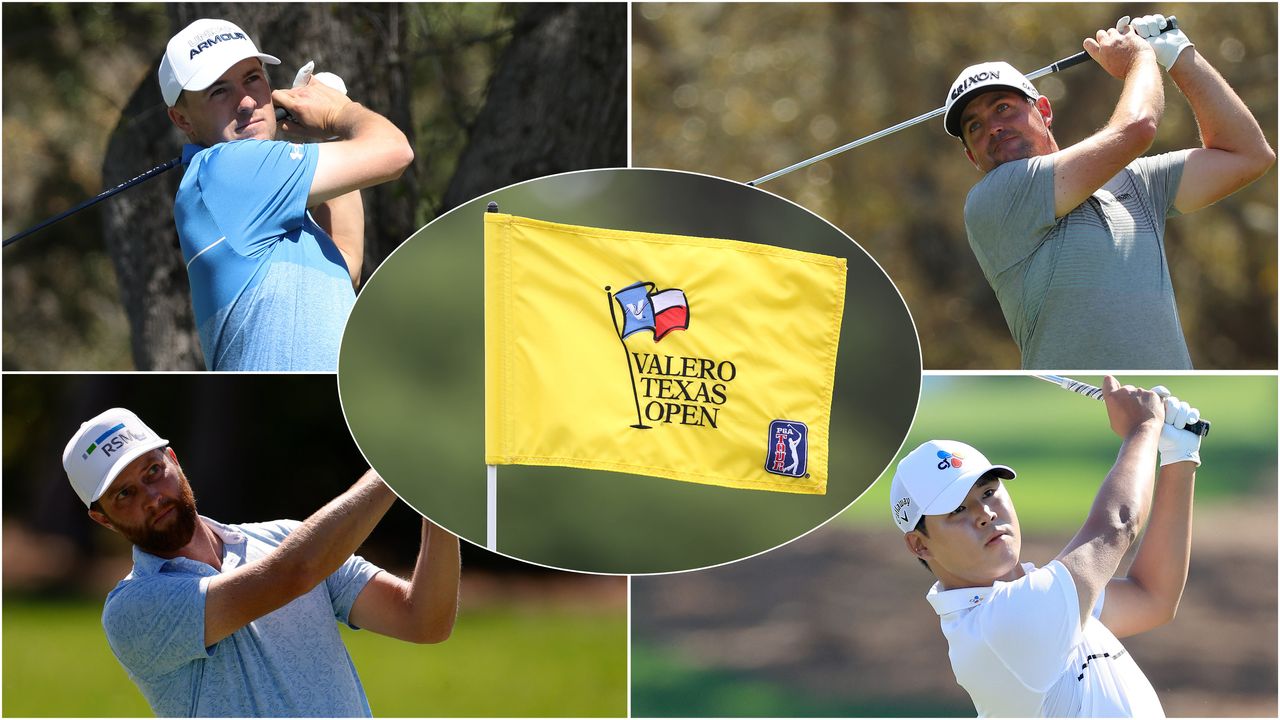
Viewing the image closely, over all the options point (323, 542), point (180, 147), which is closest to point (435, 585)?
point (323, 542)

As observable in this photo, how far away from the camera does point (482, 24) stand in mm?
4746

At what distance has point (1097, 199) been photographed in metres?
3.20

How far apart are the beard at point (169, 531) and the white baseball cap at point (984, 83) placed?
6.35ft

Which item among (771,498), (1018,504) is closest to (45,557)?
(771,498)

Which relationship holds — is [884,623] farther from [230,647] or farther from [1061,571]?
[230,647]

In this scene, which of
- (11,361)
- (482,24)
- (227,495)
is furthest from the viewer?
(11,361)

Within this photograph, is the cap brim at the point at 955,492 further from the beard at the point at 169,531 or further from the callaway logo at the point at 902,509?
the beard at the point at 169,531

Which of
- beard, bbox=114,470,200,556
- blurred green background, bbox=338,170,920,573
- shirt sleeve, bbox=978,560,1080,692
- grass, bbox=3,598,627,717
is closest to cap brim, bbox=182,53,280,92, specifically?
blurred green background, bbox=338,170,920,573

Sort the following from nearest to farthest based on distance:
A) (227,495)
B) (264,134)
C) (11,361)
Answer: (264,134) → (227,495) → (11,361)

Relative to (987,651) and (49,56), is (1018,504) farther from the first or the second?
(49,56)

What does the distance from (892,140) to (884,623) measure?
19.4 feet

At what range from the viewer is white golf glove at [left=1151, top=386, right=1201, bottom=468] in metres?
2.96

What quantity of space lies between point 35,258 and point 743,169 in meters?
4.16

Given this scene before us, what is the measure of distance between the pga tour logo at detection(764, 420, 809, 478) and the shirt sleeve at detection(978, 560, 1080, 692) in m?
0.83
